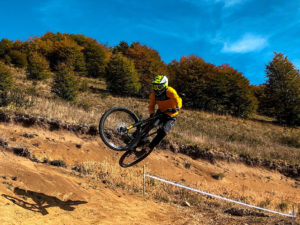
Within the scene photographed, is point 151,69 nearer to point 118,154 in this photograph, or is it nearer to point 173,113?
point 118,154

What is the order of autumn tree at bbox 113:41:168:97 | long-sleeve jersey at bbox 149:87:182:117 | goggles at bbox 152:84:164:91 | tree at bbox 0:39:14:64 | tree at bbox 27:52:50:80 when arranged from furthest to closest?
tree at bbox 0:39:14:64
autumn tree at bbox 113:41:168:97
tree at bbox 27:52:50:80
long-sleeve jersey at bbox 149:87:182:117
goggles at bbox 152:84:164:91

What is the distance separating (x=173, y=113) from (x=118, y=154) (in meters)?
7.66

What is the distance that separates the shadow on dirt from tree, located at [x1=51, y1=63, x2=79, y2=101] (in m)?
17.0

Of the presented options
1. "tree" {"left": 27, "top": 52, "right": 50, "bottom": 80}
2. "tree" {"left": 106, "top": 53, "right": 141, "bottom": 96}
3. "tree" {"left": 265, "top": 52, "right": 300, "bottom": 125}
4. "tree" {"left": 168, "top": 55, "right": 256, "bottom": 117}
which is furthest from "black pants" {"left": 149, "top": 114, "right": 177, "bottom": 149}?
"tree" {"left": 265, "top": 52, "right": 300, "bottom": 125}

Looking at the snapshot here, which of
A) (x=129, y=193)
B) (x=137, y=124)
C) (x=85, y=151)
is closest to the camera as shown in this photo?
(x=137, y=124)

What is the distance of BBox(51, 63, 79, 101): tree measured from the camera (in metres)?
24.5

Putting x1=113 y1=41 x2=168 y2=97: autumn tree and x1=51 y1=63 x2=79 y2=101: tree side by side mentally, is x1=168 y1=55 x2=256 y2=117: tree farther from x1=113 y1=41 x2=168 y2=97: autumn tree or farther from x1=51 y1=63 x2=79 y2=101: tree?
x1=51 y1=63 x2=79 y2=101: tree

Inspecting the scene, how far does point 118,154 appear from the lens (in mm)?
14266

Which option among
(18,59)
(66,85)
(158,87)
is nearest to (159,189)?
(158,87)

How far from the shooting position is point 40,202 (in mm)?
7965

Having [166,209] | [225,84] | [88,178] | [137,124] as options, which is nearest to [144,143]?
[137,124]

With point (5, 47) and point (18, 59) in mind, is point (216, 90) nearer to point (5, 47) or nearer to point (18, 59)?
point (18, 59)

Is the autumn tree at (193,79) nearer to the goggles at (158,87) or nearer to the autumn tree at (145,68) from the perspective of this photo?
the autumn tree at (145,68)

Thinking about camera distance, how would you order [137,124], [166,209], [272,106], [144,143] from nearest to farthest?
[137,124] < [144,143] < [166,209] < [272,106]
